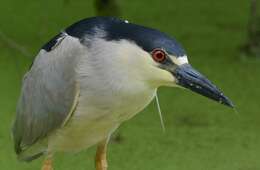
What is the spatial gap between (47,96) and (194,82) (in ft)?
1.42

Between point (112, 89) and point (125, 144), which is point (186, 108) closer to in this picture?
point (125, 144)

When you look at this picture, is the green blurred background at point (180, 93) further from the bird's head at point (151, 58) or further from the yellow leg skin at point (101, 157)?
the bird's head at point (151, 58)

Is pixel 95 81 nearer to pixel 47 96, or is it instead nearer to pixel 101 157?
pixel 47 96

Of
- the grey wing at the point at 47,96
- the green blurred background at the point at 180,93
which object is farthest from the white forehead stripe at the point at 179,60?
the green blurred background at the point at 180,93

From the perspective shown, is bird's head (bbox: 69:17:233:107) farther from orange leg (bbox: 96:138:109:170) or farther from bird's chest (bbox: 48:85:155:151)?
orange leg (bbox: 96:138:109:170)

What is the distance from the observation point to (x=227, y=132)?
326 centimetres

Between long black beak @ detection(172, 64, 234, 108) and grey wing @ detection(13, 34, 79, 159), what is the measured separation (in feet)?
0.93

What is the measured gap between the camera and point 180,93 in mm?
3588

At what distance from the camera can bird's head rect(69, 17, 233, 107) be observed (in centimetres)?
188

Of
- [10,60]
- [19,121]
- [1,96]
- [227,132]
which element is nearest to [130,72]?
[19,121]

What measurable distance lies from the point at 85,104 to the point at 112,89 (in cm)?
11

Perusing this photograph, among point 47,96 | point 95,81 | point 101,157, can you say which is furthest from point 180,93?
point 95,81

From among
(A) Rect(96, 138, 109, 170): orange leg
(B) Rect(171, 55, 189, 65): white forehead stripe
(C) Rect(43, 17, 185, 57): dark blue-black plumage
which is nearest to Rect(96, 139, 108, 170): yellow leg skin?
(A) Rect(96, 138, 109, 170): orange leg

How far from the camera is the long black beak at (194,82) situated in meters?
1.89
